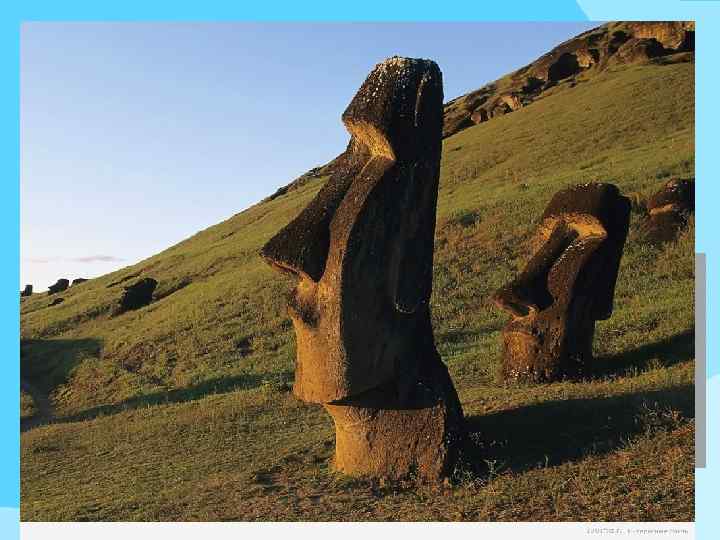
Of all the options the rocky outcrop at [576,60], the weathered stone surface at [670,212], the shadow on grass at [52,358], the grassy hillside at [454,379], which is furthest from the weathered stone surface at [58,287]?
the weathered stone surface at [670,212]

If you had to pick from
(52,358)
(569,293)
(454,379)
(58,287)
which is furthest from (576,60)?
(569,293)

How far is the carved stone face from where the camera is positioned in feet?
25.5

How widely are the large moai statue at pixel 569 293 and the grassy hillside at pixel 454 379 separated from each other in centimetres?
56

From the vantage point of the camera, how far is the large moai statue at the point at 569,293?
38.8ft

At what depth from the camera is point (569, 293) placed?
11.7 meters

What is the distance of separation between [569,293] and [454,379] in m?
3.36

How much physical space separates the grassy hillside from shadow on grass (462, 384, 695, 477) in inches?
1.2

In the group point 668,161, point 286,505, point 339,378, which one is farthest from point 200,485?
point 668,161

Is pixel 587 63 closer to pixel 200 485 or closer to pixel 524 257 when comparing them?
pixel 524 257

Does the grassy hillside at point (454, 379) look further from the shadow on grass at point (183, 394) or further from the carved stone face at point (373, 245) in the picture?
the carved stone face at point (373, 245)

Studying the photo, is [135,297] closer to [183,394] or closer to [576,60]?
[183,394]

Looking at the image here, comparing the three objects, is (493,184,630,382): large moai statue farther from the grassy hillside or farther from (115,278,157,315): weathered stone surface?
(115,278,157,315): weathered stone surface

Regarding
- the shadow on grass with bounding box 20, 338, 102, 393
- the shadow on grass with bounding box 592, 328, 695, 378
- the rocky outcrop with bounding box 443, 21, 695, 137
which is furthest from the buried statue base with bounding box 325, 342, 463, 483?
the rocky outcrop with bounding box 443, 21, 695, 137

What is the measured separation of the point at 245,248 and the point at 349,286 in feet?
119
